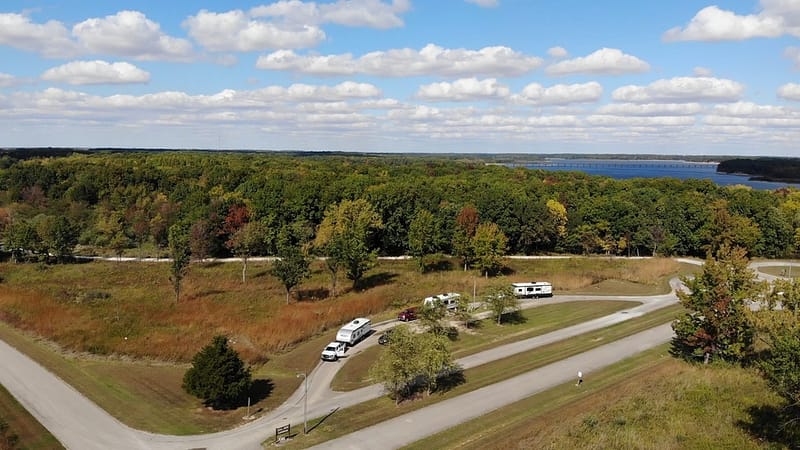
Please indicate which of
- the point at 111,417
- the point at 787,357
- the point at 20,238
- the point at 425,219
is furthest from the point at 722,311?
the point at 20,238

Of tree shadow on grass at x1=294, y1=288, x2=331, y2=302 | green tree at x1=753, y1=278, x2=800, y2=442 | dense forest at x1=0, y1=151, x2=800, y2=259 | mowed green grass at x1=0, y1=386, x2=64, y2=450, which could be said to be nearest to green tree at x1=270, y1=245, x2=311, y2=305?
tree shadow on grass at x1=294, y1=288, x2=331, y2=302

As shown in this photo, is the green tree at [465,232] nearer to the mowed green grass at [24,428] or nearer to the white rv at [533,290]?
the white rv at [533,290]

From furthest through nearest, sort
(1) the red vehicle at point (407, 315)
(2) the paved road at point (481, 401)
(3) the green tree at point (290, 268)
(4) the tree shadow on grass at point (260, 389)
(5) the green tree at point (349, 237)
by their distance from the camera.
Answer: (5) the green tree at point (349, 237) → (3) the green tree at point (290, 268) → (1) the red vehicle at point (407, 315) → (4) the tree shadow on grass at point (260, 389) → (2) the paved road at point (481, 401)

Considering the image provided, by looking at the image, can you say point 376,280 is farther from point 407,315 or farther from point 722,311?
point 722,311

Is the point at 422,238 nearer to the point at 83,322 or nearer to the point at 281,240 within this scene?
the point at 281,240

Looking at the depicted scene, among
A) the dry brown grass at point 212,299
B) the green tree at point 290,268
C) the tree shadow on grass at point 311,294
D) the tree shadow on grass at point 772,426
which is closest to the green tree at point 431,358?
the dry brown grass at point 212,299

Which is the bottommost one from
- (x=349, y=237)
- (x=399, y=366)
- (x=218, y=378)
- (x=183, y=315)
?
(x=183, y=315)

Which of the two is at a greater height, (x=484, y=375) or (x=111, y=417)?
(x=111, y=417)
